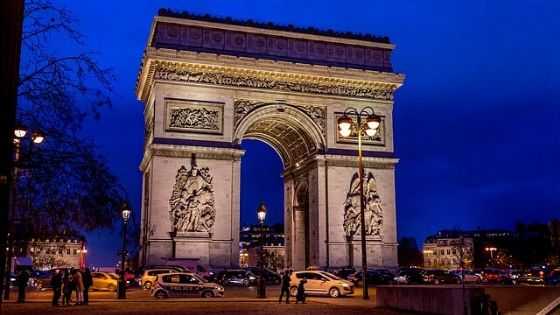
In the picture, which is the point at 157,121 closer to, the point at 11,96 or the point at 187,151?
the point at 187,151

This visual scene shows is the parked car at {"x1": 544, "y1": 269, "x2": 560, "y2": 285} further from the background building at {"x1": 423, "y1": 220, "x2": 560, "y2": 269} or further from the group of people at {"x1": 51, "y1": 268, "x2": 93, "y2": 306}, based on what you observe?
the background building at {"x1": 423, "y1": 220, "x2": 560, "y2": 269}

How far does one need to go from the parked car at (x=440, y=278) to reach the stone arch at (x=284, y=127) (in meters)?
10.6

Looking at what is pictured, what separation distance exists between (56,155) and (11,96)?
106 inches

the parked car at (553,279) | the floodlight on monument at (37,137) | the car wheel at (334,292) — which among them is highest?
the floodlight on monument at (37,137)

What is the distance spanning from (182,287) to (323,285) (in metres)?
6.55

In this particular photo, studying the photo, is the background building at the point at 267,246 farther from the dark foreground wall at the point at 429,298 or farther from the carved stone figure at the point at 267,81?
the dark foreground wall at the point at 429,298

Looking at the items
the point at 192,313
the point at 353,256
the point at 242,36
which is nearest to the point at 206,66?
the point at 242,36

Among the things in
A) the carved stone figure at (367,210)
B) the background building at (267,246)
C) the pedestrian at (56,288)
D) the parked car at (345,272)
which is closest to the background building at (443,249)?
the background building at (267,246)

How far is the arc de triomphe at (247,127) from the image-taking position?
127 ft

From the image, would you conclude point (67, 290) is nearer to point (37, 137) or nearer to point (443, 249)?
point (37, 137)

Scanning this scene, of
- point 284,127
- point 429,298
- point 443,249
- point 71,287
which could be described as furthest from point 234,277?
point 443,249

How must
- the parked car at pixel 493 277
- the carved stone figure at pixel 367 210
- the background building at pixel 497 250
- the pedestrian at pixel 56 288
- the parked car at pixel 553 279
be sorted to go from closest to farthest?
the pedestrian at pixel 56 288 < the parked car at pixel 553 279 < the carved stone figure at pixel 367 210 < the parked car at pixel 493 277 < the background building at pixel 497 250

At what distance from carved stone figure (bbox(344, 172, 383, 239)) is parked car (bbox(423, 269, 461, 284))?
4126 millimetres

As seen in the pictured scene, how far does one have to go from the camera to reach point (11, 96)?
13.8 ft
